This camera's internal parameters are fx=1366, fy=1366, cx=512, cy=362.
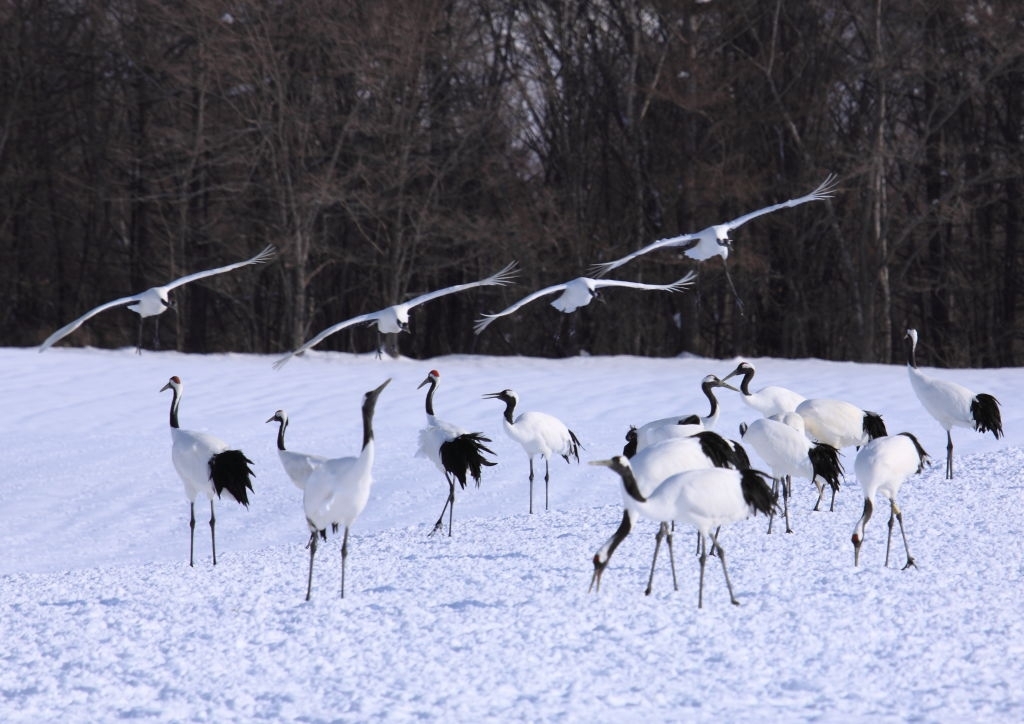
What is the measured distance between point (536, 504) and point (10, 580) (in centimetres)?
592

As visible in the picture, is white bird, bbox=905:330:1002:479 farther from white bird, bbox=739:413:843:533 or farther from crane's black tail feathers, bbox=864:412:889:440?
white bird, bbox=739:413:843:533

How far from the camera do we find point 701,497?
307 inches

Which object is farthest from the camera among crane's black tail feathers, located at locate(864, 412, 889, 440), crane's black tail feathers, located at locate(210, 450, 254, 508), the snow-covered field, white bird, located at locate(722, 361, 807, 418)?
white bird, located at locate(722, 361, 807, 418)

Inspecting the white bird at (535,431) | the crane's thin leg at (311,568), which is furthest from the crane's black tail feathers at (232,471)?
the white bird at (535,431)

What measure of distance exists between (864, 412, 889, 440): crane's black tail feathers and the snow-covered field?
1.97 feet

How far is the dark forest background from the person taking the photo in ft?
88.9

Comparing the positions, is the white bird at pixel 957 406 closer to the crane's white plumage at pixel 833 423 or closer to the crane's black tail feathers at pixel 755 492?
the crane's white plumage at pixel 833 423

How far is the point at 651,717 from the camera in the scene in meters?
6.15

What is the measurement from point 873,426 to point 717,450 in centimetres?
315

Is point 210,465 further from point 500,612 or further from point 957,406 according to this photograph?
point 957,406

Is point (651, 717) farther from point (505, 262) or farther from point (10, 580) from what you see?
point (505, 262)

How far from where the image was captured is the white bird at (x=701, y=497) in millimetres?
7801

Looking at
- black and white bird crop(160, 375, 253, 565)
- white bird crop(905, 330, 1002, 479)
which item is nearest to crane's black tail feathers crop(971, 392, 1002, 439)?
white bird crop(905, 330, 1002, 479)

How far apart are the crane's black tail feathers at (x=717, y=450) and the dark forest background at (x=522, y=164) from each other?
17.3 metres
